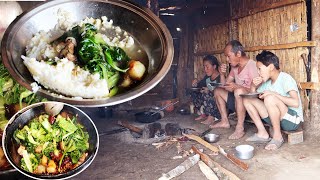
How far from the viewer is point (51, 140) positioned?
2617mm

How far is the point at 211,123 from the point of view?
23.1 ft

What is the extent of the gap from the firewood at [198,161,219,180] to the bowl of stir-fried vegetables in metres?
2.11

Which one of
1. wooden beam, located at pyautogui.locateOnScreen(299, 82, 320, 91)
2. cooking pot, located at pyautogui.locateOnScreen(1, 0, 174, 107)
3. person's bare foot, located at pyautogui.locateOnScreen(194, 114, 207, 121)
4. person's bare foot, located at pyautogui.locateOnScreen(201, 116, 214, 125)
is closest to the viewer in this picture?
cooking pot, located at pyautogui.locateOnScreen(1, 0, 174, 107)

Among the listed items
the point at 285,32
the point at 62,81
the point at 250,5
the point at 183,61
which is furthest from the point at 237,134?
the point at 62,81

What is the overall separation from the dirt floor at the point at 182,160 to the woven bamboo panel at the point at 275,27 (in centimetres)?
198

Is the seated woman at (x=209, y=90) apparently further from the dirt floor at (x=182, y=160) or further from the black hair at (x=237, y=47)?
the dirt floor at (x=182, y=160)

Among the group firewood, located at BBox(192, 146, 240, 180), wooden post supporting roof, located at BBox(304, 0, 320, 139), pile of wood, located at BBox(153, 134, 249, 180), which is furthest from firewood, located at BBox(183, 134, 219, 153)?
wooden post supporting roof, located at BBox(304, 0, 320, 139)

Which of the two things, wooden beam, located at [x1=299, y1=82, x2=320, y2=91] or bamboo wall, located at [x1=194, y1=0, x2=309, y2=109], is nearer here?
wooden beam, located at [x1=299, y1=82, x2=320, y2=91]

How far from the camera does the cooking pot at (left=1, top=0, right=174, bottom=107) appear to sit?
1826mm

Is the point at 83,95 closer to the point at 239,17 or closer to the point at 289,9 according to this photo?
the point at 289,9

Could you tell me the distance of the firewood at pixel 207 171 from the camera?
3970mm

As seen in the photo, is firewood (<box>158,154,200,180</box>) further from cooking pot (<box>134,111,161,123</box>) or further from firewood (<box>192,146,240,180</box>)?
cooking pot (<box>134,111,161,123</box>)

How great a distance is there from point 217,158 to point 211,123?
92.5 inches

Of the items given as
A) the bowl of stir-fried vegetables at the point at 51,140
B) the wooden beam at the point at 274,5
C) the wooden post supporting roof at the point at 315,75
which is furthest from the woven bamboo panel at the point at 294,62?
the bowl of stir-fried vegetables at the point at 51,140
